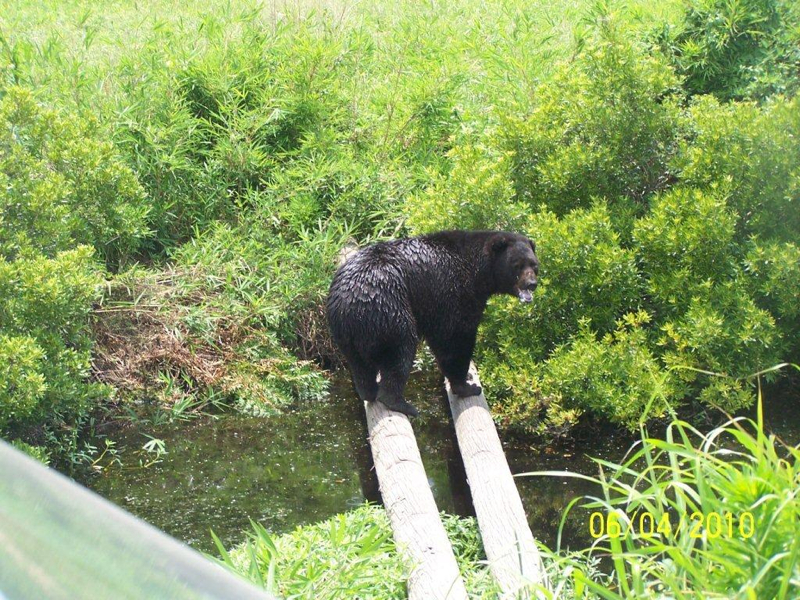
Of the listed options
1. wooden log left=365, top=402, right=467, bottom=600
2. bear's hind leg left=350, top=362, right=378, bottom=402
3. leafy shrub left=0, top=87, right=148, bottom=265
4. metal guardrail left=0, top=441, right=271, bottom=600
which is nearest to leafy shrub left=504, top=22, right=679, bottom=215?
bear's hind leg left=350, top=362, right=378, bottom=402

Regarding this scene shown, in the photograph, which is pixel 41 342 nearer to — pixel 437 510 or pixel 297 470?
pixel 297 470

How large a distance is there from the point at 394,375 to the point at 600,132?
110 inches

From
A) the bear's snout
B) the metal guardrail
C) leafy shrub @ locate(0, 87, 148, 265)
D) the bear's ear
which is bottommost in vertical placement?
the bear's snout

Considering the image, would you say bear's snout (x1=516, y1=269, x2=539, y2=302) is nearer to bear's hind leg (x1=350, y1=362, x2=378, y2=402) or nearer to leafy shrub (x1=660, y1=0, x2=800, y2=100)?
bear's hind leg (x1=350, y1=362, x2=378, y2=402)

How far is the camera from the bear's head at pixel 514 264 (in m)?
6.19

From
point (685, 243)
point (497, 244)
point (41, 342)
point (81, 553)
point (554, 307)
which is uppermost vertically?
point (81, 553)

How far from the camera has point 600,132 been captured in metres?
7.32

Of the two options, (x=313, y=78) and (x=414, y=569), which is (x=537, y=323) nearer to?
(x=414, y=569)

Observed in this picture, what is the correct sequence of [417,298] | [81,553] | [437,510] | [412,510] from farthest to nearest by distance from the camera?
[417,298] < [437,510] < [412,510] < [81,553]

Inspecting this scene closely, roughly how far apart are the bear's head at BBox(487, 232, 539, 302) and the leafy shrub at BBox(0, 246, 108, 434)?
272 centimetres

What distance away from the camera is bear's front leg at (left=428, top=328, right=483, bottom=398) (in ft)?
20.2

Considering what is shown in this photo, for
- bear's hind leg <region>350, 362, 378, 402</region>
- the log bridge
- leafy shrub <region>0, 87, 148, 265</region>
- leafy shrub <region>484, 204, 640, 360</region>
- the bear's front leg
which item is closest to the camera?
the log bridge

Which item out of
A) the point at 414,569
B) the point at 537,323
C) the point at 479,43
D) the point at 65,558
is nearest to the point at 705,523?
the point at 414,569

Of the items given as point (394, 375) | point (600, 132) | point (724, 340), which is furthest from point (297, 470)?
point (600, 132)
